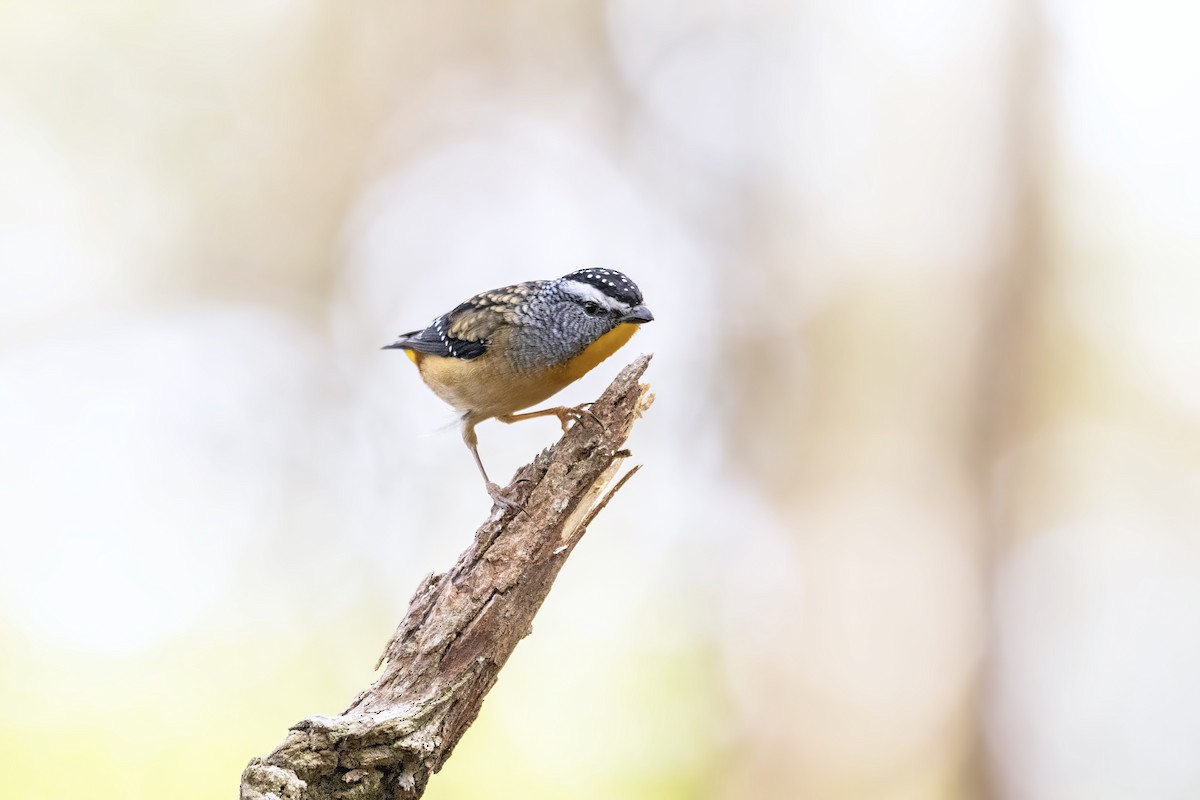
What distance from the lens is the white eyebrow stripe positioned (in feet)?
14.8

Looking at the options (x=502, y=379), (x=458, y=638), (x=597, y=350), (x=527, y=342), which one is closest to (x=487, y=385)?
(x=502, y=379)

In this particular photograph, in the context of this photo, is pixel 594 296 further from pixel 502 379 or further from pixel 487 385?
pixel 487 385

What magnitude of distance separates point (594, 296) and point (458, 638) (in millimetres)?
1803

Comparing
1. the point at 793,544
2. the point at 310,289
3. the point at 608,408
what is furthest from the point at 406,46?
the point at 608,408

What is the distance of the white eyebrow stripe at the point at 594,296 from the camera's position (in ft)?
14.8

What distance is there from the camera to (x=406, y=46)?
9352 mm

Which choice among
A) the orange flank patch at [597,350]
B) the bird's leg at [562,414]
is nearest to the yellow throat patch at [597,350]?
the orange flank patch at [597,350]

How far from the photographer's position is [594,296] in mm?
4539

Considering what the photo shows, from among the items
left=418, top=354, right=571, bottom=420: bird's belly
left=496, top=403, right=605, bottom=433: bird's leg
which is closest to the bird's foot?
left=496, top=403, right=605, bottom=433: bird's leg

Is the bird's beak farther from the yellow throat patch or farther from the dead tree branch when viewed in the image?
the dead tree branch

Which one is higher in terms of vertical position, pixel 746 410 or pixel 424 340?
pixel 746 410

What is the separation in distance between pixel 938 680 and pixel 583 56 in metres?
6.94

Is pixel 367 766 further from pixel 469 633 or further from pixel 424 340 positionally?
pixel 424 340

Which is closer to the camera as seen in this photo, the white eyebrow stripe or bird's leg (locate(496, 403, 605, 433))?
bird's leg (locate(496, 403, 605, 433))
